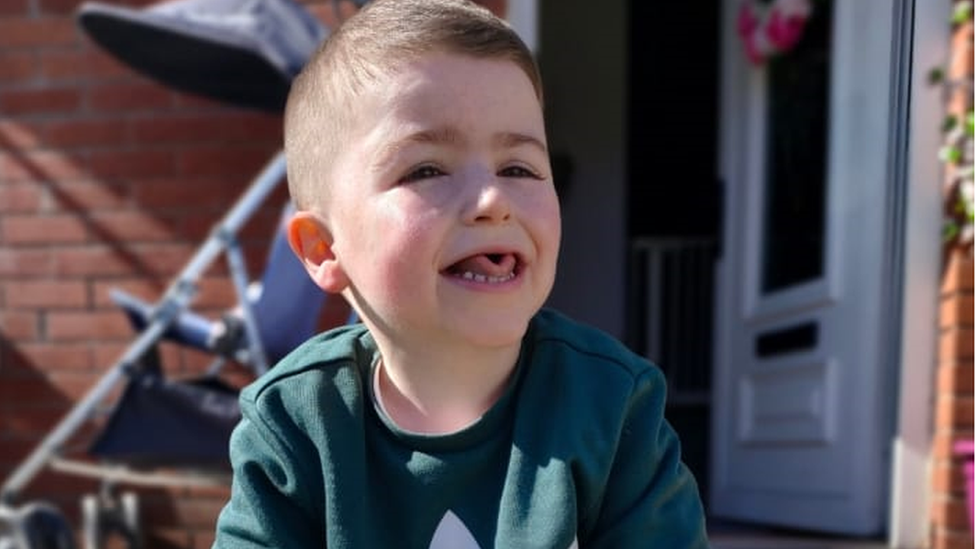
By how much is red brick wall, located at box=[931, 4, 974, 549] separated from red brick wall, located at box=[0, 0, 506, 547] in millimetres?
1777

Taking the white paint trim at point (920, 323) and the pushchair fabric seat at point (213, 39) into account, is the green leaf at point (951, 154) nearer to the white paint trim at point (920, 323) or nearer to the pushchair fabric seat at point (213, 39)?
the white paint trim at point (920, 323)

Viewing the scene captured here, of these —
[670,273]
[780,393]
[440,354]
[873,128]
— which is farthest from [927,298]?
[670,273]

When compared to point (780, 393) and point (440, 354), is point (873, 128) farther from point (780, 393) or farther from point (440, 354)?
point (440, 354)

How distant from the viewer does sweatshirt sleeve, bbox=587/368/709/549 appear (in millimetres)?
1108

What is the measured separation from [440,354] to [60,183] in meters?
2.57

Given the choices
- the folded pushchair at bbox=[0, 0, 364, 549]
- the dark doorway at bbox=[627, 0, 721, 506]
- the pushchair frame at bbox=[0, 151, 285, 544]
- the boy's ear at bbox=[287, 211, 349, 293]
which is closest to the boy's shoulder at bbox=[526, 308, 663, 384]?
the boy's ear at bbox=[287, 211, 349, 293]

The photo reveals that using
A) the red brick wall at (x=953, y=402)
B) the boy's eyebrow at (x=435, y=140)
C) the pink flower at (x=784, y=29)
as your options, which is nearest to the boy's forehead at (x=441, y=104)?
the boy's eyebrow at (x=435, y=140)

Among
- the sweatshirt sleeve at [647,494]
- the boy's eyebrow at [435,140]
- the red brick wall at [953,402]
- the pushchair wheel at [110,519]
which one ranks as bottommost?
the pushchair wheel at [110,519]

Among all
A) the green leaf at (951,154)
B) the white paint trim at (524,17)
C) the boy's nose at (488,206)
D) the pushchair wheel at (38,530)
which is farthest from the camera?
the white paint trim at (524,17)

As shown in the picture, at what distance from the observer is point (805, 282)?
364cm

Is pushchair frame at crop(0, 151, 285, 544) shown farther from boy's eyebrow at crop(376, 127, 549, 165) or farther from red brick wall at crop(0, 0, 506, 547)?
boy's eyebrow at crop(376, 127, 549, 165)

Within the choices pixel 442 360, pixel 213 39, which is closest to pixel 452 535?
pixel 442 360

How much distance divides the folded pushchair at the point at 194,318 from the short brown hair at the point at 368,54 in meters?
1.31

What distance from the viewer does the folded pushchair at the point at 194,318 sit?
254 centimetres
